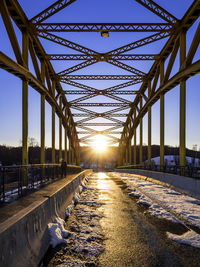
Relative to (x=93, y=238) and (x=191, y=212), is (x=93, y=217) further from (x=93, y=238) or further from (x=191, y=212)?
(x=191, y=212)

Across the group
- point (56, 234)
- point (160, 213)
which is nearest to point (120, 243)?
point (56, 234)

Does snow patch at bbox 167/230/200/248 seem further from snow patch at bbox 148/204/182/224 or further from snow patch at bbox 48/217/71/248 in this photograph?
snow patch at bbox 48/217/71/248

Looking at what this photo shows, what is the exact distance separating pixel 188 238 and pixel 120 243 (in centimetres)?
134

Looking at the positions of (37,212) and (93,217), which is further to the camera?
(93,217)

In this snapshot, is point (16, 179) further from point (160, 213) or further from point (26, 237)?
point (26, 237)

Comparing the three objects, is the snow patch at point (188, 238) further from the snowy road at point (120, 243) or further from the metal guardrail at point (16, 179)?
the metal guardrail at point (16, 179)

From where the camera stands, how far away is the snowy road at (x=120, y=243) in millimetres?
3632

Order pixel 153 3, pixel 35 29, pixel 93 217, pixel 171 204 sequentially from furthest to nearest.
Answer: pixel 35 29 → pixel 153 3 → pixel 171 204 → pixel 93 217

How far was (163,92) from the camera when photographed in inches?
760

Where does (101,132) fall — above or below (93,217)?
above

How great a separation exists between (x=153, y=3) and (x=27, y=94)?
8.96 meters

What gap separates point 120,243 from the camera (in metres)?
4.41

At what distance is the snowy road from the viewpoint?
363 centimetres

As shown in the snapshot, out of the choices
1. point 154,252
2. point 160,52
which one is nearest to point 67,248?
point 154,252
